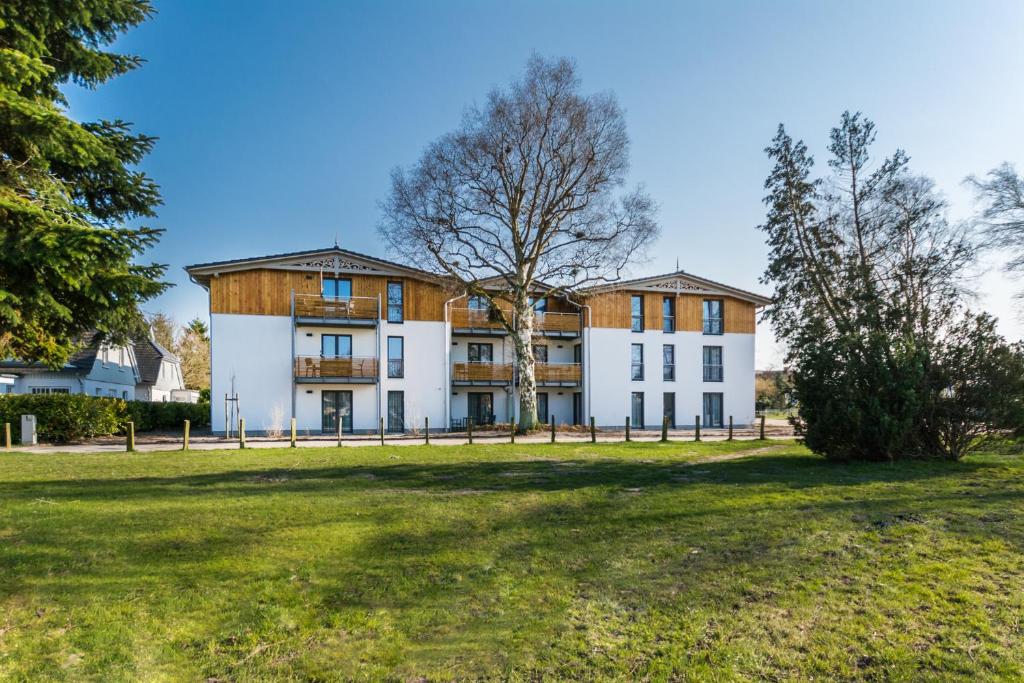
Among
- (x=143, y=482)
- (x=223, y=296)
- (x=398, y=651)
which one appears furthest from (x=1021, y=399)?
(x=223, y=296)

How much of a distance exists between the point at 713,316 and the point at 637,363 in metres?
5.74

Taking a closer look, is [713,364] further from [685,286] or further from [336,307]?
[336,307]

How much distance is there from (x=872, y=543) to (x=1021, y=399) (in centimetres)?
954

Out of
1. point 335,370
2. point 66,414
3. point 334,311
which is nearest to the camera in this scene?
point 66,414

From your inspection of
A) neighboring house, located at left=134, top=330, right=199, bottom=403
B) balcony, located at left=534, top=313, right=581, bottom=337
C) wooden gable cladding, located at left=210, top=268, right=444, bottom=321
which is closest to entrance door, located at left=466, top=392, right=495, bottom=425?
balcony, located at left=534, top=313, right=581, bottom=337

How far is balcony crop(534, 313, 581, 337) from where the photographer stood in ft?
107

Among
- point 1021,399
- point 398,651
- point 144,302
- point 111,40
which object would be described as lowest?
point 398,651

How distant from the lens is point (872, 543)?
656cm

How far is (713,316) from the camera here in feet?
115

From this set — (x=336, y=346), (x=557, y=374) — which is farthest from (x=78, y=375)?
(x=557, y=374)

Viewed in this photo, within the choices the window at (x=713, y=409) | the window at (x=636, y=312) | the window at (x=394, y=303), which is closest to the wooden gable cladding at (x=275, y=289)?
the window at (x=394, y=303)

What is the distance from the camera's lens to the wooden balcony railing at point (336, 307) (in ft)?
92.5

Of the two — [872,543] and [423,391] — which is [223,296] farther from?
[872,543]

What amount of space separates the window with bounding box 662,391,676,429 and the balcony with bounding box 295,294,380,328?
16.9m
